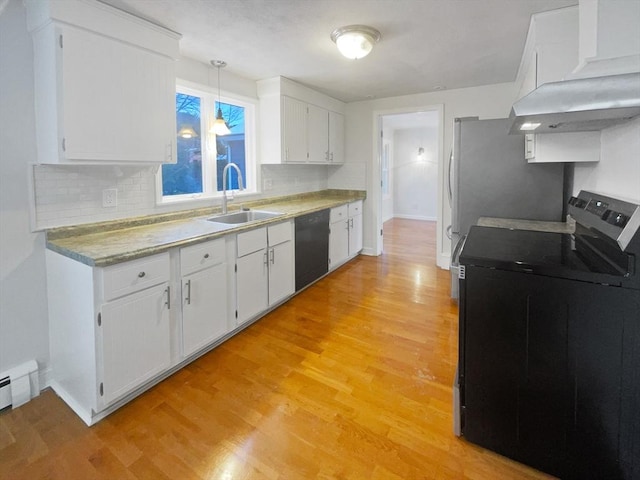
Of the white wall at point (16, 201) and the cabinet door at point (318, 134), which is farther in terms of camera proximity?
the cabinet door at point (318, 134)

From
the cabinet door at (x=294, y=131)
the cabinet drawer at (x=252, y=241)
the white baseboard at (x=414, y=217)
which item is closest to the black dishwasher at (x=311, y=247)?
the cabinet drawer at (x=252, y=241)

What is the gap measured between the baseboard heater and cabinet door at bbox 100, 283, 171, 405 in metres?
0.59

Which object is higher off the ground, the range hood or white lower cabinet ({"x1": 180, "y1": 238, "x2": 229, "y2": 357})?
the range hood

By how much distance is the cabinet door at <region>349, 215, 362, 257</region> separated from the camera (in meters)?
4.71

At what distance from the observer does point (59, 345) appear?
6.61 feet

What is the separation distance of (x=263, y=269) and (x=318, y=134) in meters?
2.18

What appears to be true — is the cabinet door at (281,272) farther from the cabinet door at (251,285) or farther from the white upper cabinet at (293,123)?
the white upper cabinet at (293,123)

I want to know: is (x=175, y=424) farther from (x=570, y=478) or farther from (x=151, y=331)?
(x=570, y=478)

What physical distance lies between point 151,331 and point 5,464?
0.79 metres

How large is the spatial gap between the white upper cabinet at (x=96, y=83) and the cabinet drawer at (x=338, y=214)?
2.19 meters

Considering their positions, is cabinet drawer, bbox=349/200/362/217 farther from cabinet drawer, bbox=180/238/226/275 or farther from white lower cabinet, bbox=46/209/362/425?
cabinet drawer, bbox=180/238/226/275

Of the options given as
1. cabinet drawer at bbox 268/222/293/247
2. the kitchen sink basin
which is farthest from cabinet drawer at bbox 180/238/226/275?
the kitchen sink basin

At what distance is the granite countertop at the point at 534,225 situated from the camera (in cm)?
230

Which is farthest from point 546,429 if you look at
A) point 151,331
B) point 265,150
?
point 265,150
